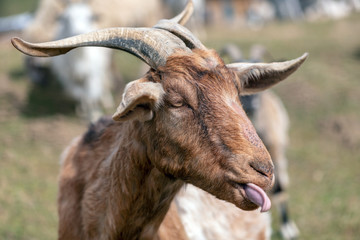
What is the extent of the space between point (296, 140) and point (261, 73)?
26.6 ft

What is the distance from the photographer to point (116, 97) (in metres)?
12.3

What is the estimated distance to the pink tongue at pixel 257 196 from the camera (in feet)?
8.53

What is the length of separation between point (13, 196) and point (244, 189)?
16.3ft

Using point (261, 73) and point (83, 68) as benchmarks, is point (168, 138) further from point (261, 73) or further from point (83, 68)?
point (83, 68)

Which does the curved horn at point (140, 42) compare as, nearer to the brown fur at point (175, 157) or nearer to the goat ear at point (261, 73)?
the brown fur at point (175, 157)

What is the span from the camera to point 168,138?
9.29ft

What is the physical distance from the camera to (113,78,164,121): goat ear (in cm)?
256

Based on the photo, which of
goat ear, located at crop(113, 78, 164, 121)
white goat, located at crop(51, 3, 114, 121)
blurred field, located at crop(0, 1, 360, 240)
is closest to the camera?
goat ear, located at crop(113, 78, 164, 121)

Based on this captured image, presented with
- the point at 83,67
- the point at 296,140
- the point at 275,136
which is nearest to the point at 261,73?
the point at 275,136

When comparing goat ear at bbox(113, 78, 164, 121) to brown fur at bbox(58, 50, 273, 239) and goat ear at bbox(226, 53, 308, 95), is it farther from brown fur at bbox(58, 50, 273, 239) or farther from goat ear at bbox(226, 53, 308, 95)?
goat ear at bbox(226, 53, 308, 95)

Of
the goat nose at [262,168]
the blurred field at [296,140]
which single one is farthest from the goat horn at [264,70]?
the blurred field at [296,140]

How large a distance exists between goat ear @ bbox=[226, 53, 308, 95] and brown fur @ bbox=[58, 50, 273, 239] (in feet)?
0.74

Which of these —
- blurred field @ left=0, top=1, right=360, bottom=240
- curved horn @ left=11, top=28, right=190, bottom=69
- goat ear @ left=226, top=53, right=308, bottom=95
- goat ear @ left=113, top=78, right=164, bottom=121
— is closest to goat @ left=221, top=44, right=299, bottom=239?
blurred field @ left=0, top=1, right=360, bottom=240

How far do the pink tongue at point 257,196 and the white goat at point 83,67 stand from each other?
25.4 feet
